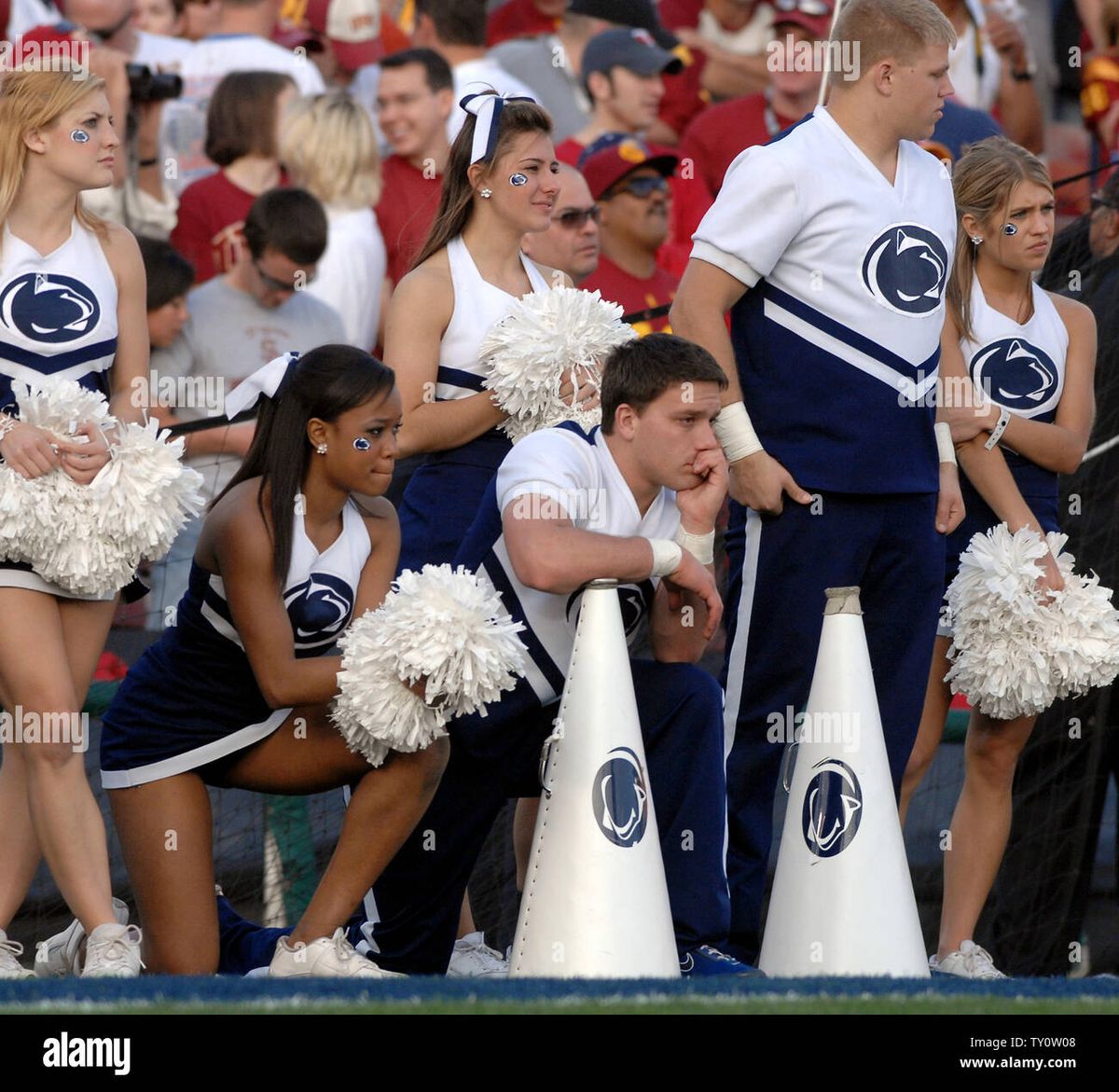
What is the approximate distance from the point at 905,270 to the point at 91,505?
1988 mm

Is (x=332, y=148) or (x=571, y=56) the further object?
(x=571, y=56)

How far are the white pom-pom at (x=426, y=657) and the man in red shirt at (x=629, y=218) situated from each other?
3.08 metres

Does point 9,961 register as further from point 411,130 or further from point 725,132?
point 725,132

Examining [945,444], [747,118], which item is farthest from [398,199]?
[945,444]

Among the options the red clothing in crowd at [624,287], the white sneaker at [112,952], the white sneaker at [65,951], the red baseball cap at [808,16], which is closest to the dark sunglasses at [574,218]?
the red clothing in crowd at [624,287]

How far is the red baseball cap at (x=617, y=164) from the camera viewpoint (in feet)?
23.5

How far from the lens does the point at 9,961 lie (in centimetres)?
450

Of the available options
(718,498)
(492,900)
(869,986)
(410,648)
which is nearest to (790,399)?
(718,498)

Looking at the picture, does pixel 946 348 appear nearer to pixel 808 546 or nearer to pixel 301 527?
pixel 808 546

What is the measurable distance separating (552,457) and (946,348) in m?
1.36

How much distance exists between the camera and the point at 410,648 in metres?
4.14

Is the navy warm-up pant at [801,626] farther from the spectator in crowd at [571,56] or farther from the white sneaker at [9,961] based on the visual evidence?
the spectator in crowd at [571,56]
